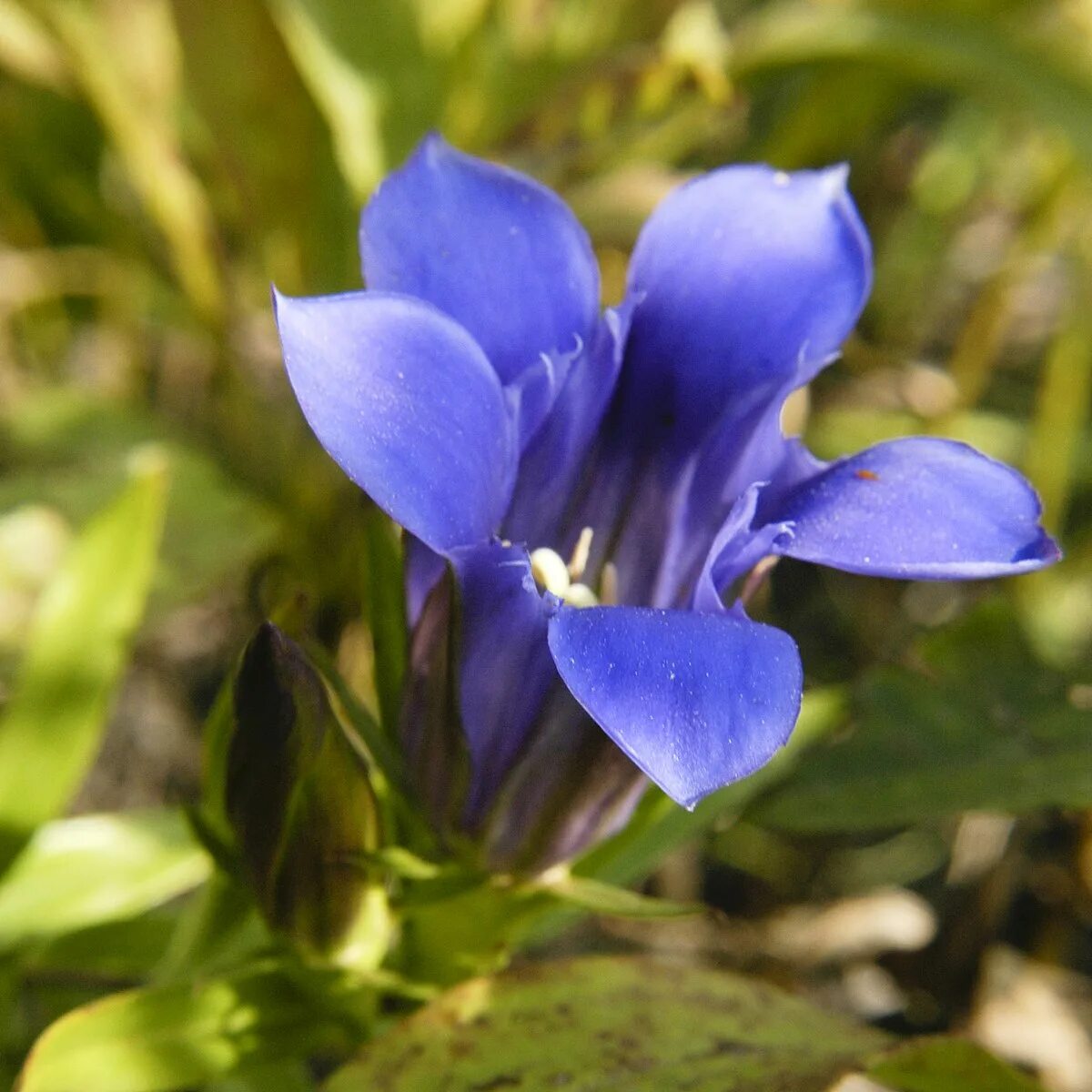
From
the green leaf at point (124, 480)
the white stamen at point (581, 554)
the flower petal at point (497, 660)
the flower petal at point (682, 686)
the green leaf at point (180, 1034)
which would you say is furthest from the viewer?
the green leaf at point (124, 480)

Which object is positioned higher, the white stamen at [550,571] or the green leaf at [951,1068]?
the white stamen at [550,571]

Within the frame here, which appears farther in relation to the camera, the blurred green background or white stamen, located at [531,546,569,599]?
the blurred green background

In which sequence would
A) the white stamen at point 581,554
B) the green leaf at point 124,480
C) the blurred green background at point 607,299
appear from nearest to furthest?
1. the white stamen at point 581,554
2. the blurred green background at point 607,299
3. the green leaf at point 124,480

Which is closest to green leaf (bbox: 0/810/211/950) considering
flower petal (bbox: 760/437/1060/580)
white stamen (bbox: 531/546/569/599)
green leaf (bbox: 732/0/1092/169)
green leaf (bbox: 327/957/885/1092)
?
green leaf (bbox: 327/957/885/1092)

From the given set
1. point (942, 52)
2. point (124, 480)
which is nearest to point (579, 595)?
point (124, 480)

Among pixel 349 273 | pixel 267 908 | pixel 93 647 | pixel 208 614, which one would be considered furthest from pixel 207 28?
pixel 267 908

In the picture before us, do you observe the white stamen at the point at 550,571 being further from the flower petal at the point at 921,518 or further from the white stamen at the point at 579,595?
the flower petal at the point at 921,518

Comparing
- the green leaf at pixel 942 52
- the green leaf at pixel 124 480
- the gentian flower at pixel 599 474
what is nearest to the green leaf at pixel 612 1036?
the gentian flower at pixel 599 474

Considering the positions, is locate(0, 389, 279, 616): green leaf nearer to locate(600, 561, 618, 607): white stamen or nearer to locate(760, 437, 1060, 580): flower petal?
locate(600, 561, 618, 607): white stamen
